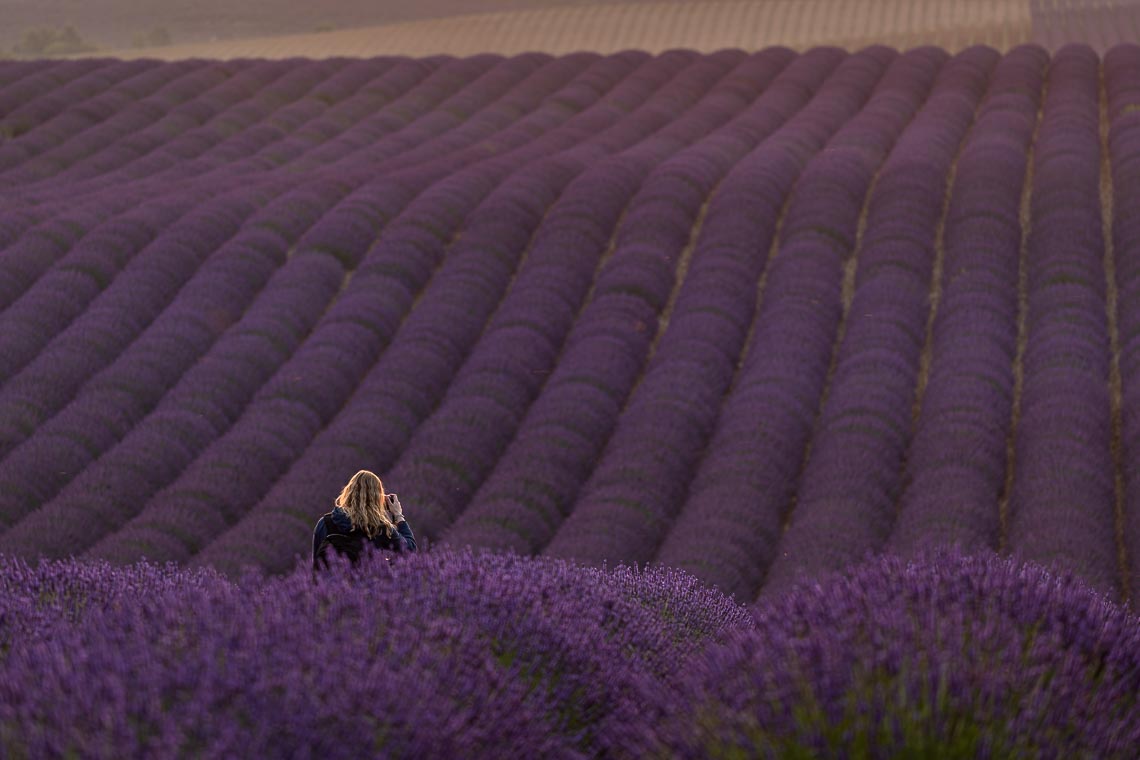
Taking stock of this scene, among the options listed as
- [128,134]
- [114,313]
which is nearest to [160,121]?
[128,134]

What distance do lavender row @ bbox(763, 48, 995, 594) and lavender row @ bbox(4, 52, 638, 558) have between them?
509cm

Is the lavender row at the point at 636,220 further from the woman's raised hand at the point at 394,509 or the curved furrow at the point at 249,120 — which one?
the curved furrow at the point at 249,120

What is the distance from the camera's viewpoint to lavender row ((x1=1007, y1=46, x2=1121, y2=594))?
10.4 m

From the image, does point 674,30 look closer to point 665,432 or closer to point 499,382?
point 499,382

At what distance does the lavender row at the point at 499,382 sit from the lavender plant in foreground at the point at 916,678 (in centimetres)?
727

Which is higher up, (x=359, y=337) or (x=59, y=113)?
(x=59, y=113)

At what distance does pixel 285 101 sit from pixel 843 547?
20584mm

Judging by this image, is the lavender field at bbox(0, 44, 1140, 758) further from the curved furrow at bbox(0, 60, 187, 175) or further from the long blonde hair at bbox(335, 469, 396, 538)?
the long blonde hair at bbox(335, 469, 396, 538)

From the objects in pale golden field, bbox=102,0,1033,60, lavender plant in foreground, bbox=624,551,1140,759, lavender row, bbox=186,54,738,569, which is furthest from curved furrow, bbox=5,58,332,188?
pale golden field, bbox=102,0,1033,60

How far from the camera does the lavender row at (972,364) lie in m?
10.9

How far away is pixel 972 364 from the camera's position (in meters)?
13.6

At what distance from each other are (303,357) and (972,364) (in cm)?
697

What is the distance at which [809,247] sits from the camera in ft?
55.4

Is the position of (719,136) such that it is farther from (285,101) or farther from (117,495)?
(117,495)
